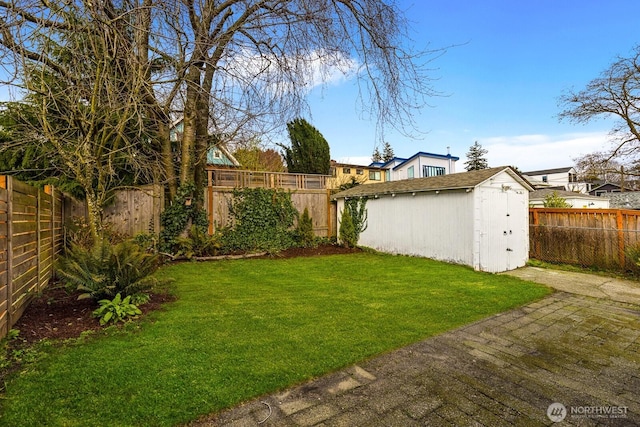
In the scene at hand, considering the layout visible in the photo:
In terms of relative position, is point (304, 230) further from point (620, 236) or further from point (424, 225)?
point (620, 236)

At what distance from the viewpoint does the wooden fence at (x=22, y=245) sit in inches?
112

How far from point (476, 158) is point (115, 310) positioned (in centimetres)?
4129

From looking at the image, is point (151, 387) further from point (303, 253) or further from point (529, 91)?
point (529, 91)

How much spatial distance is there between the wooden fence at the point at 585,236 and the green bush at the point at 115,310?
30.0 feet

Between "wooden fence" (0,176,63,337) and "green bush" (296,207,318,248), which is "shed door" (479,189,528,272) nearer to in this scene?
"green bush" (296,207,318,248)

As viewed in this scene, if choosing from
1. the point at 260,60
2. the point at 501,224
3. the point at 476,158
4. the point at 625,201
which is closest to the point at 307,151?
the point at 501,224

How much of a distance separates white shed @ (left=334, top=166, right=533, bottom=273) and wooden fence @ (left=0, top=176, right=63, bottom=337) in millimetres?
7549

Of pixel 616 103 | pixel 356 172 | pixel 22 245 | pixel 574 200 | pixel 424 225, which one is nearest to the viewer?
pixel 22 245

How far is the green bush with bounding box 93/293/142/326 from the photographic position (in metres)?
3.42

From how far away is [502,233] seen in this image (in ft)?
24.6

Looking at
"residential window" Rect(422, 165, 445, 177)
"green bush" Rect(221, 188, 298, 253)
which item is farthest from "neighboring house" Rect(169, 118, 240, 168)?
"residential window" Rect(422, 165, 445, 177)

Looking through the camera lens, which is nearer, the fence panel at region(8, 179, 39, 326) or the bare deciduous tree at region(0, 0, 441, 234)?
the fence panel at region(8, 179, 39, 326)

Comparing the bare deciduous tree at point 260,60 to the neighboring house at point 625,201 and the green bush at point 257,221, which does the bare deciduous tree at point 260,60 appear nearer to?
the green bush at point 257,221

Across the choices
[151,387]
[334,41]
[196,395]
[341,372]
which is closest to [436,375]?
[341,372]
